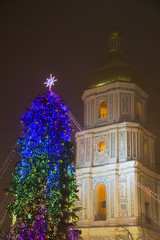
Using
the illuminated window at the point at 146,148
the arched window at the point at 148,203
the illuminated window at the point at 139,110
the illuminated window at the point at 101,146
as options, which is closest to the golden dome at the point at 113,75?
the illuminated window at the point at 139,110

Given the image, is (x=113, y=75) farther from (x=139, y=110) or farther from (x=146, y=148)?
(x=146, y=148)

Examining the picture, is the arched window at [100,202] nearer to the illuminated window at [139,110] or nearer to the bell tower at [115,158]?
the bell tower at [115,158]

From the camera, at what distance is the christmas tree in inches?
525

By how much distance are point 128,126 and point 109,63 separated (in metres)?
7.00

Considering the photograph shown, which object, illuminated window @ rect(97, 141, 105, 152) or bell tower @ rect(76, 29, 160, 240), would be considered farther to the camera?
illuminated window @ rect(97, 141, 105, 152)

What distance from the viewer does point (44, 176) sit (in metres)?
13.8

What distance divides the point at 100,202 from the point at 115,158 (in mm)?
3766

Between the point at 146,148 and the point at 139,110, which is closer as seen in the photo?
the point at 146,148

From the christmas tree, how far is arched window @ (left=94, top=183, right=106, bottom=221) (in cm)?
1381

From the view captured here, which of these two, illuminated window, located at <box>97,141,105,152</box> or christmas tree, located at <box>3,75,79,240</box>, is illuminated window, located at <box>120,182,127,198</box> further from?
christmas tree, located at <box>3,75,79,240</box>

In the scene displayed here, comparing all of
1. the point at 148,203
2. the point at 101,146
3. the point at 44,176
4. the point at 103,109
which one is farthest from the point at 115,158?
the point at 44,176

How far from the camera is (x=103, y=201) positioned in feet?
96.7

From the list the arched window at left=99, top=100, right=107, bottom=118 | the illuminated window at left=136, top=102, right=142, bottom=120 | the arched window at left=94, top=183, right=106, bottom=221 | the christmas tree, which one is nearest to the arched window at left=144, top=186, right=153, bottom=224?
the arched window at left=94, top=183, right=106, bottom=221

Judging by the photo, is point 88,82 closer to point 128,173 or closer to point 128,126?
point 128,126
